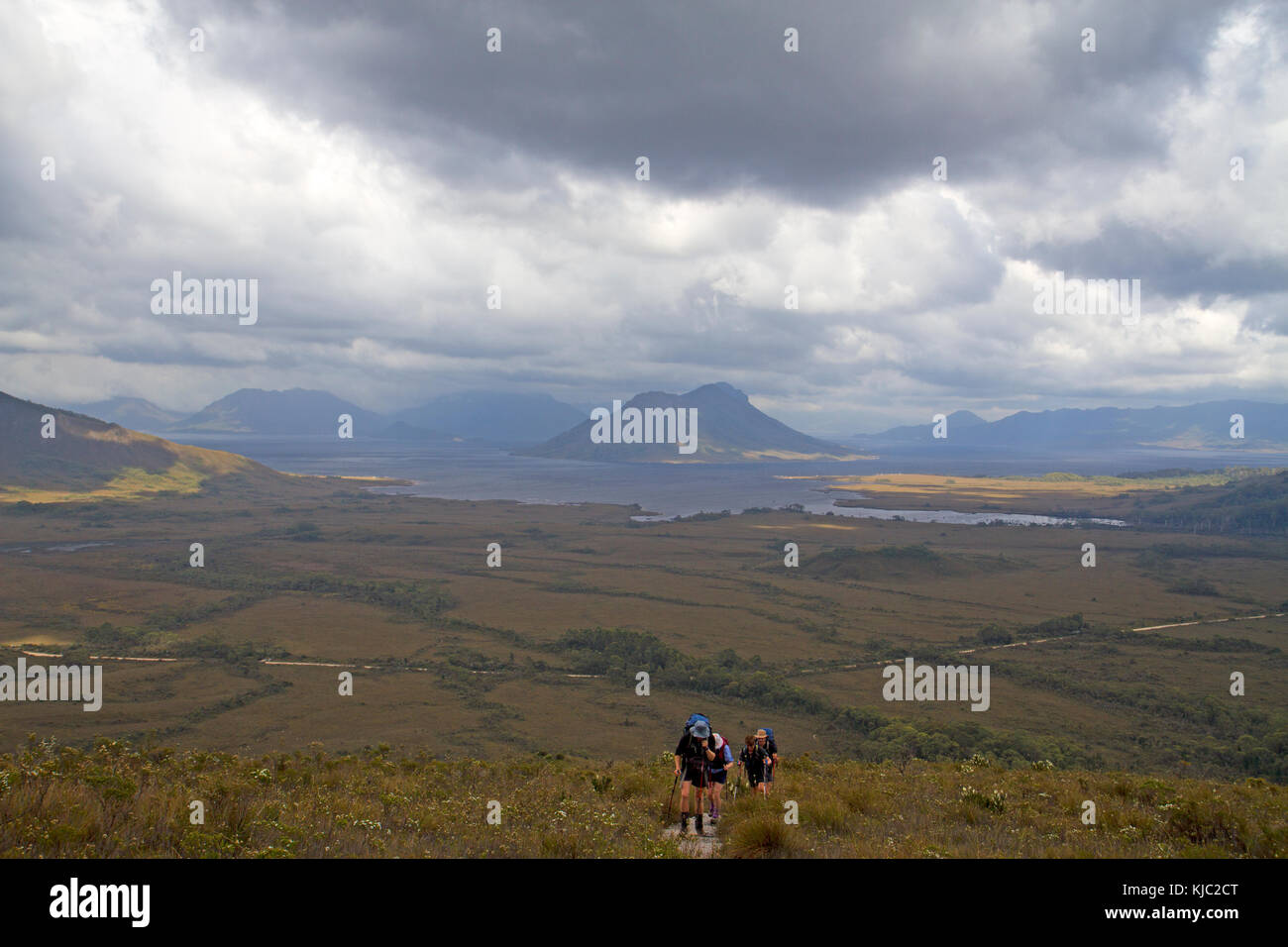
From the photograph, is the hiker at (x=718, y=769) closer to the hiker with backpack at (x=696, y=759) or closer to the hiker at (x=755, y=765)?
the hiker with backpack at (x=696, y=759)

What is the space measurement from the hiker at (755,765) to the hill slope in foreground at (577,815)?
551 mm

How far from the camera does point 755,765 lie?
575 inches

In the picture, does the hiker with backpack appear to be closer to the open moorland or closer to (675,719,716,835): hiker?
(675,719,716,835): hiker

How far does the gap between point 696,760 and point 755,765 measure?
287 cm

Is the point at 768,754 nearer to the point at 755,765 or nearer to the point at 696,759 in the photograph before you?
the point at 755,765

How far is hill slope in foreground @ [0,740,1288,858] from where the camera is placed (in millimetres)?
10409

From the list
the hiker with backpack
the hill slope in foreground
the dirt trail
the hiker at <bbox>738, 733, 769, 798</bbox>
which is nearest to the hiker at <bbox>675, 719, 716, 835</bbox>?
the hiker with backpack

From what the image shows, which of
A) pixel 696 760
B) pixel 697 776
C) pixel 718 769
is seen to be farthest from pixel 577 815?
pixel 718 769

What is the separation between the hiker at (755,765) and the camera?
1455 centimetres

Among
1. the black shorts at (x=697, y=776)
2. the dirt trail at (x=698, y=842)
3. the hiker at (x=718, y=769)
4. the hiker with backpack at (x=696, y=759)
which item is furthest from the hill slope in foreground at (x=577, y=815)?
the black shorts at (x=697, y=776)

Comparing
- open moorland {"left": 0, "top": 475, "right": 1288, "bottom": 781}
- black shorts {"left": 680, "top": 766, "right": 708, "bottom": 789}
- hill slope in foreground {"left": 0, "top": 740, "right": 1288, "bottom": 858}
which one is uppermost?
black shorts {"left": 680, "top": 766, "right": 708, "bottom": 789}

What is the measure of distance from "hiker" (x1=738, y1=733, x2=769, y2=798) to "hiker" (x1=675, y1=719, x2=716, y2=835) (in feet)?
7.76

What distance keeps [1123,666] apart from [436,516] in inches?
5508
